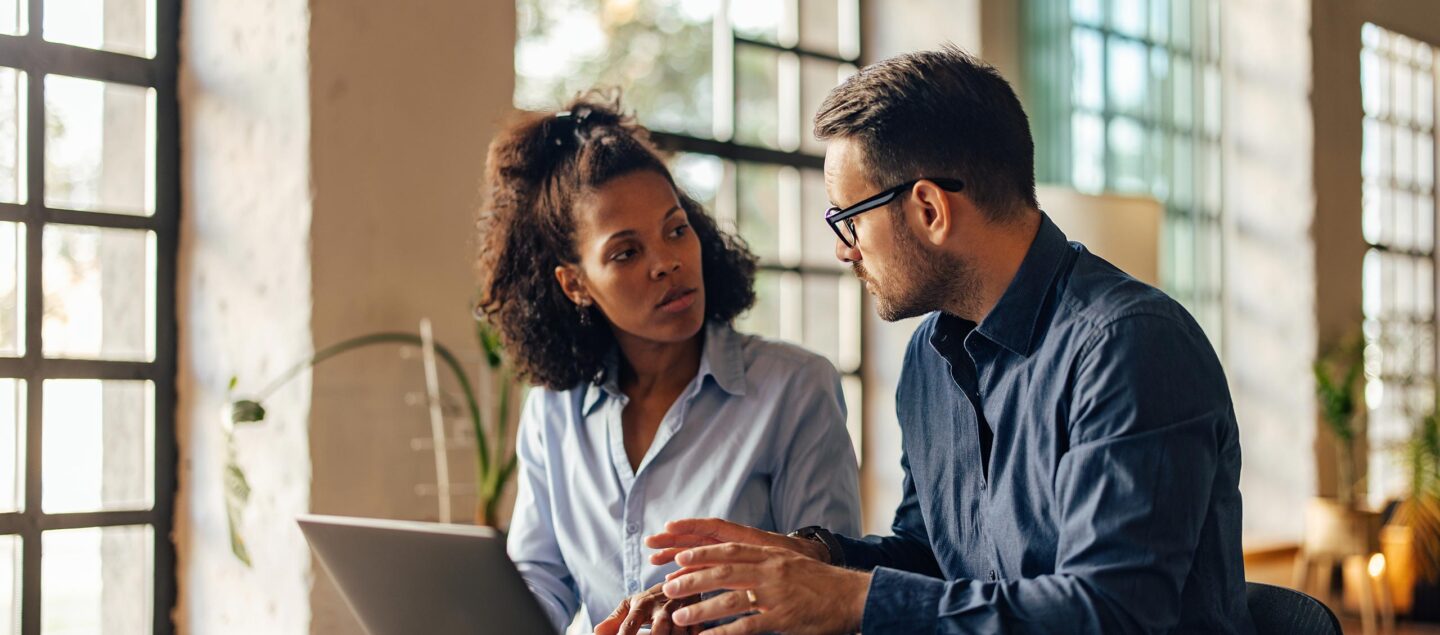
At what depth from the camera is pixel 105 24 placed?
311 centimetres

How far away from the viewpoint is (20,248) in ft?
9.61

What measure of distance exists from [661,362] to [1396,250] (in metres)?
6.11

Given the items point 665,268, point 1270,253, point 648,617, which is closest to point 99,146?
point 665,268

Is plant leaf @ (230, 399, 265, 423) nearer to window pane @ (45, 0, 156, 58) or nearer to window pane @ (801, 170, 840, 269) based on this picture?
window pane @ (45, 0, 156, 58)

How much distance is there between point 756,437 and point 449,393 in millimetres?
1138

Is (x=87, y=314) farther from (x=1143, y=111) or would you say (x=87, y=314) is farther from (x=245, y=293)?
(x=1143, y=111)

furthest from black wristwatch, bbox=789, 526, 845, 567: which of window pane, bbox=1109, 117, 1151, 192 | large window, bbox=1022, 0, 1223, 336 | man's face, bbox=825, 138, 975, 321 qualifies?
window pane, bbox=1109, 117, 1151, 192

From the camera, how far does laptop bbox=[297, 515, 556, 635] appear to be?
1446mm

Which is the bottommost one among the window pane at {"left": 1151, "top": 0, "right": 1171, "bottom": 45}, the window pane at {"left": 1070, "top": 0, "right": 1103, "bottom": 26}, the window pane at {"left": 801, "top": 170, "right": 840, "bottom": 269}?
the window pane at {"left": 801, "top": 170, "right": 840, "bottom": 269}

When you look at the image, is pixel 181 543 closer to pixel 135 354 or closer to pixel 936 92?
pixel 135 354

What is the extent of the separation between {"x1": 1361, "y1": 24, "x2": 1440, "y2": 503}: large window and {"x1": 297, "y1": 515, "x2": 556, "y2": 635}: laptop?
6235mm

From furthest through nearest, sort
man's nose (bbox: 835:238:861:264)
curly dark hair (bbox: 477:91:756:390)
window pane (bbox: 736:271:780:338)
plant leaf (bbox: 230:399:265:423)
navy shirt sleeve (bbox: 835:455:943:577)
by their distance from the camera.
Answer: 1. window pane (bbox: 736:271:780:338)
2. plant leaf (bbox: 230:399:265:423)
3. curly dark hair (bbox: 477:91:756:390)
4. navy shirt sleeve (bbox: 835:455:943:577)
5. man's nose (bbox: 835:238:861:264)

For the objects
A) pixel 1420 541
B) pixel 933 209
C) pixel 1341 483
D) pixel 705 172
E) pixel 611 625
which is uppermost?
pixel 705 172

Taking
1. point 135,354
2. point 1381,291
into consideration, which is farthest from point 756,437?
point 1381,291
